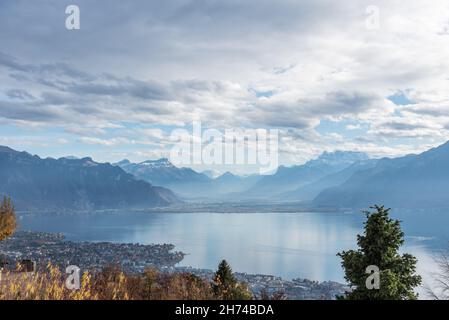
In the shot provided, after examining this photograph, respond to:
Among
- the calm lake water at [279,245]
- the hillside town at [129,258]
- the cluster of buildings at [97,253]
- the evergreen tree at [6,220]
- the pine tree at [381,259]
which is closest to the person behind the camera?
the pine tree at [381,259]

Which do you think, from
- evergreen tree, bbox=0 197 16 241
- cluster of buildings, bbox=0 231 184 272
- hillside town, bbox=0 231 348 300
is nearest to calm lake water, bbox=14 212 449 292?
cluster of buildings, bbox=0 231 184 272

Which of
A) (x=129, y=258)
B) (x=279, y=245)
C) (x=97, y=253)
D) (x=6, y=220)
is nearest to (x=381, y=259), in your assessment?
(x=6, y=220)

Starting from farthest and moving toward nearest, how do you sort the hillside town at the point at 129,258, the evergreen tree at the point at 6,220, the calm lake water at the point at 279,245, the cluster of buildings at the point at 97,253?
the calm lake water at the point at 279,245, the cluster of buildings at the point at 97,253, the hillside town at the point at 129,258, the evergreen tree at the point at 6,220

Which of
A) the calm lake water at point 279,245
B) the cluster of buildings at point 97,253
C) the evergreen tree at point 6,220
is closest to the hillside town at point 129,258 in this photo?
the cluster of buildings at point 97,253

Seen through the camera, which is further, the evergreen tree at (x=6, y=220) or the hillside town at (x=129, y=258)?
the hillside town at (x=129, y=258)

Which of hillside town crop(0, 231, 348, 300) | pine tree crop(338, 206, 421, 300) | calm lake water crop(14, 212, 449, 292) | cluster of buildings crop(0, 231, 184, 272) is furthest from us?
calm lake water crop(14, 212, 449, 292)

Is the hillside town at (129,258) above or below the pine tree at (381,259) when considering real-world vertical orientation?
below

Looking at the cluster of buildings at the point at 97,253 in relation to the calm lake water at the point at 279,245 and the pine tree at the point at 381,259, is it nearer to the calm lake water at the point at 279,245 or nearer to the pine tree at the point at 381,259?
the calm lake water at the point at 279,245

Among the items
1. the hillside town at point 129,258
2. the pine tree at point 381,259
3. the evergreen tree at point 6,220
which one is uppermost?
the evergreen tree at point 6,220

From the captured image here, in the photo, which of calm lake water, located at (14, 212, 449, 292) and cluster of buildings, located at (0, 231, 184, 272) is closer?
cluster of buildings, located at (0, 231, 184, 272)

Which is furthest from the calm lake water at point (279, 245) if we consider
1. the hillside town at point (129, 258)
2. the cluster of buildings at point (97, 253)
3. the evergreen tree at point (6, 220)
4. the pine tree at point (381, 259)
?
the evergreen tree at point (6, 220)

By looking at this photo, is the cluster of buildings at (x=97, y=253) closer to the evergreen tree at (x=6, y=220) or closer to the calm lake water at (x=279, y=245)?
the calm lake water at (x=279, y=245)

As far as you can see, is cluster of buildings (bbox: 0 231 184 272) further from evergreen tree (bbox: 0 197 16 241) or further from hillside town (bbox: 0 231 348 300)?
evergreen tree (bbox: 0 197 16 241)

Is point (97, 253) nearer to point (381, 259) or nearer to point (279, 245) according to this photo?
point (279, 245)
